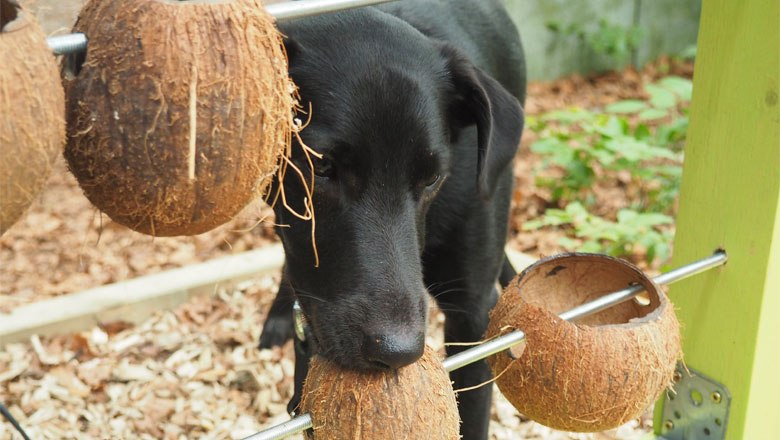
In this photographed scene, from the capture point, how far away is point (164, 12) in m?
1.09

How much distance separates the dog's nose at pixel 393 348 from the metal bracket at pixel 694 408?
0.91 meters

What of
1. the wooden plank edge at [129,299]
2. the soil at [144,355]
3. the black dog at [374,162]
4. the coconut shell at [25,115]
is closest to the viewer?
the coconut shell at [25,115]

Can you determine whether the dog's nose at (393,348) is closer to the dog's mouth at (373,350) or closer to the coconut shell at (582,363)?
the dog's mouth at (373,350)

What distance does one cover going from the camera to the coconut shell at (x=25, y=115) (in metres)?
0.95

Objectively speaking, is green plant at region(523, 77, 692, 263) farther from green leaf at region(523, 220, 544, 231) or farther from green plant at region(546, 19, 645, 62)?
green plant at region(546, 19, 645, 62)

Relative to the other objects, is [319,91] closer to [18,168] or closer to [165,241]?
[18,168]

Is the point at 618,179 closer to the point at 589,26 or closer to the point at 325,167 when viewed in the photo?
the point at 589,26

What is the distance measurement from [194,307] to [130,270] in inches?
A: 19.3

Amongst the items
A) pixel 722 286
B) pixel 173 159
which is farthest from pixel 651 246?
pixel 173 159

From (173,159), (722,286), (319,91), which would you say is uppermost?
(173,159)

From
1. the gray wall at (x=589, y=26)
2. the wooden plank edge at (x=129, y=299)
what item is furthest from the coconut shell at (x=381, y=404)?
the gray wall at (x=589, y=26)

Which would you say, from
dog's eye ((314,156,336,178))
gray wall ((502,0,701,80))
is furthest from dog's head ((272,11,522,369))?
gray wall ((502,0,701,80))

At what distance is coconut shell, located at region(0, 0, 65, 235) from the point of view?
955mm

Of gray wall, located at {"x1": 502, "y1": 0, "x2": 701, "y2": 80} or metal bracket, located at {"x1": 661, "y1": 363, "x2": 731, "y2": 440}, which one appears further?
gray wall, located at {"x1": 502, "y1": 0, "x2": 701, "y2": 80}
